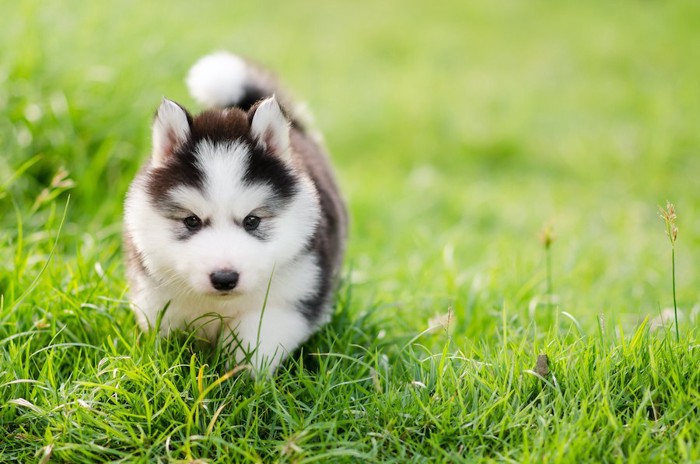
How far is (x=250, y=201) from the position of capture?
8.54 feet

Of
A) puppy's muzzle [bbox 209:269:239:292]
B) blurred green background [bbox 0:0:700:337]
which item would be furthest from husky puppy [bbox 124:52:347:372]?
blurred green background [bbox 0:0:700:337]

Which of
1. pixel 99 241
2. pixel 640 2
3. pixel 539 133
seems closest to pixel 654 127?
pixel 539 133

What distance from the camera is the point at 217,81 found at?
356 cm

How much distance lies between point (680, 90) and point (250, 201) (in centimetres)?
796

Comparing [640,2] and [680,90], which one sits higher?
[640,2]

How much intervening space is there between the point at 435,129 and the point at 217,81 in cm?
478

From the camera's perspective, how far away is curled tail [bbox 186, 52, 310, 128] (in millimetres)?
3535

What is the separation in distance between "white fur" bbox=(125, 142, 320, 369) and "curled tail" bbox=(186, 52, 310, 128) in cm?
86

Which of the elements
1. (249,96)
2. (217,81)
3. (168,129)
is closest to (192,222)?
(168,129)

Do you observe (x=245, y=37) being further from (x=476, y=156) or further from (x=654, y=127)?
(x=654, y=127)

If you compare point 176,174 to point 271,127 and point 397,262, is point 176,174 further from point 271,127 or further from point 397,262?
point 397,262

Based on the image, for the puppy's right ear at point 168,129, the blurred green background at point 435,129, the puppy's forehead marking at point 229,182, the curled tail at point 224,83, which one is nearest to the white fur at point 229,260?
the puppy's forehead marking at point 229,182

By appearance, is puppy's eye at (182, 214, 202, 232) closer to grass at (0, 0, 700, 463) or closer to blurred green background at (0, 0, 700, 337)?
grass at (0, 0, 700, 463)

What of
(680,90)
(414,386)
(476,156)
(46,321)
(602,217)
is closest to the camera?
(414,386)
